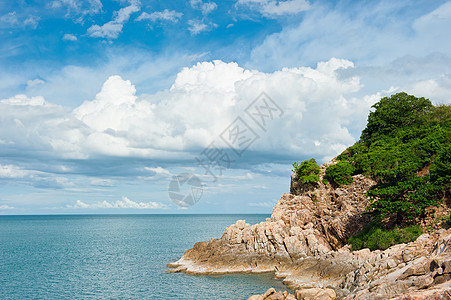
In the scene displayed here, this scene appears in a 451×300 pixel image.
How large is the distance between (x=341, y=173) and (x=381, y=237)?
54.1 ft

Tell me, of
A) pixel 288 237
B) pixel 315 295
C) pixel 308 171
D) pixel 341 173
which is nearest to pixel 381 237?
pixel 288 237

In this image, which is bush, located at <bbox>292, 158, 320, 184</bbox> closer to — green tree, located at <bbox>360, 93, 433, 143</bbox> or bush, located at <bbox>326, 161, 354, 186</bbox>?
bush, located at <bbox>326, 161, 354, 186</bbox>

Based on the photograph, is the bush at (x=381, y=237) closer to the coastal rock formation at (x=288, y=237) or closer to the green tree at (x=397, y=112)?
the coastal rock formation at (x=288, y=237)

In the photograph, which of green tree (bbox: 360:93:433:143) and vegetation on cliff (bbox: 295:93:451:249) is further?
green tree (bbox: 360:93:433:143)

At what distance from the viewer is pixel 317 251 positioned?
39844 millimetres

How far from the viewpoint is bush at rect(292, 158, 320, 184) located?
52031 mm

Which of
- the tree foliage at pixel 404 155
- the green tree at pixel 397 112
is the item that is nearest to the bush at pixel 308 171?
the tree foliage at pixel 404 155

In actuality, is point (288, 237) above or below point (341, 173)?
below

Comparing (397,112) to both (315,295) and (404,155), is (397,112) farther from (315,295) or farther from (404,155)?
(315,295)

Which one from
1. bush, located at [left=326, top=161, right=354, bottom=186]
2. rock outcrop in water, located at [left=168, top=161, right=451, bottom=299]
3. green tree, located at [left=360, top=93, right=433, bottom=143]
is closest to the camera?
rock outcrop in water, located at [left=168, top=161, right=451, bottom=299]

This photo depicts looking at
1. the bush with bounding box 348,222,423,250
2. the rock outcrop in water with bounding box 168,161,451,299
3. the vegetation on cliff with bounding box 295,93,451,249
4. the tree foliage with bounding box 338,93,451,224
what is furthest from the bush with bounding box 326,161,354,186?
the bush with bounding box 348,222,423,250

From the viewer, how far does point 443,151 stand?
3516cm

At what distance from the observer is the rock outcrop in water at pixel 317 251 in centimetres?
2520

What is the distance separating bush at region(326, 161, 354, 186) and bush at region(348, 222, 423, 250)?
11363mm
